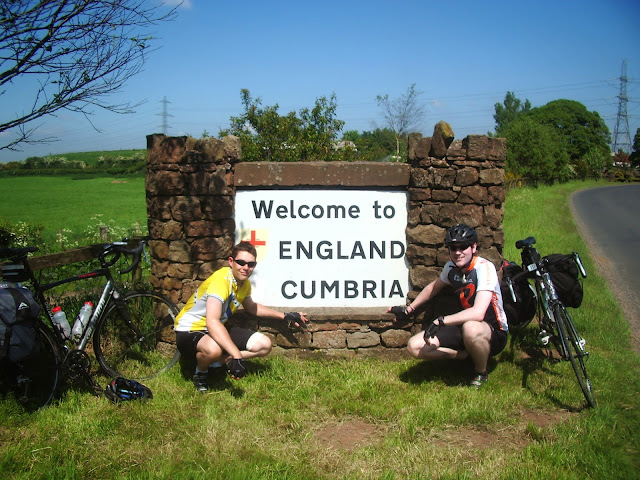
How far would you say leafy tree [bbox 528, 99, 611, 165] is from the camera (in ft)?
241

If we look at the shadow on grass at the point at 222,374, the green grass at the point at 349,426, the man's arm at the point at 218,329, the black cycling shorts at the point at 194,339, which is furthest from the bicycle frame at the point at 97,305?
the man's arm at the point at 218,329

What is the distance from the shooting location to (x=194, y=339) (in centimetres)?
474

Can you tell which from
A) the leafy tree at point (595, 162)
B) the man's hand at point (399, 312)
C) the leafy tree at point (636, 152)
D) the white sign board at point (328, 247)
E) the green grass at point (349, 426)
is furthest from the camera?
the leafy tree at point (636, 152)

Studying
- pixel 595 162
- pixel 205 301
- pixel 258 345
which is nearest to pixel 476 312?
pixel 258 345

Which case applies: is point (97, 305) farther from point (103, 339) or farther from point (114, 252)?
point (103, 339)

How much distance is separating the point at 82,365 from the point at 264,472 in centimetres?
207

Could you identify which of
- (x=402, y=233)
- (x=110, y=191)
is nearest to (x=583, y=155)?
(x=110, y=191)

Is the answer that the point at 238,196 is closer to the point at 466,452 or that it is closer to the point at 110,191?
the point at 466,452

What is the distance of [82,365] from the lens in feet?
15.1

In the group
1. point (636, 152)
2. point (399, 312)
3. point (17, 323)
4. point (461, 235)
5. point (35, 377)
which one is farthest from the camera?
point (636, 152)

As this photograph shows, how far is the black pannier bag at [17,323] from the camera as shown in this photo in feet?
12.7

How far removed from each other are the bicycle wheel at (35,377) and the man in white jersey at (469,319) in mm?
3049

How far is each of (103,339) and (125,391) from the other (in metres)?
1.06

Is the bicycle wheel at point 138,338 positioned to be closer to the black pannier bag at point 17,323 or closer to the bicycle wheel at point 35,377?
the bicycle wheel at point 35,377
